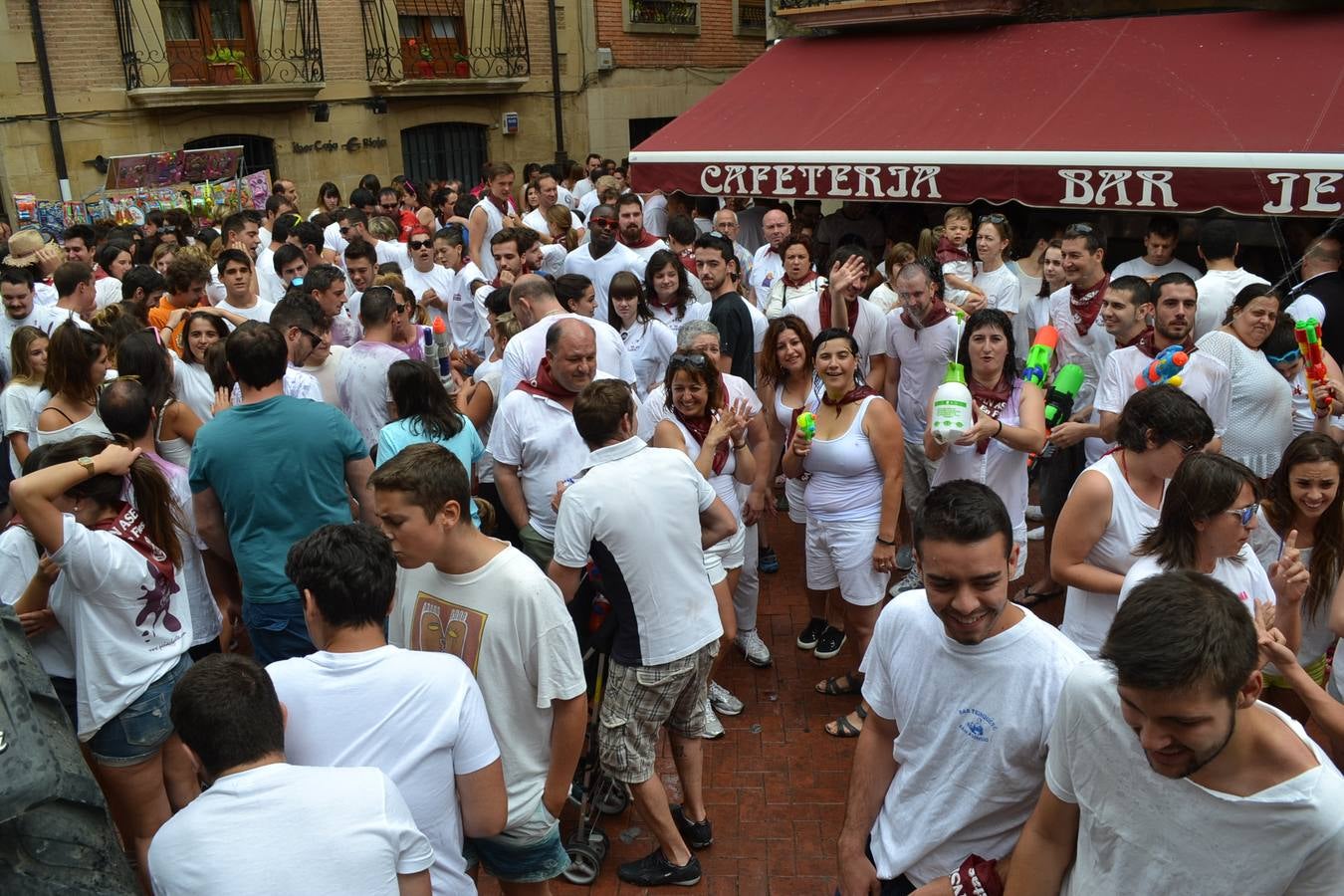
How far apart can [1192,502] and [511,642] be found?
1.96 meters

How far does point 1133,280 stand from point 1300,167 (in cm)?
320

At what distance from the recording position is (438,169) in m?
19.6

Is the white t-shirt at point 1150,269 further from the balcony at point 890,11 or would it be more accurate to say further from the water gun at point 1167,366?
the balcony at point 890,11

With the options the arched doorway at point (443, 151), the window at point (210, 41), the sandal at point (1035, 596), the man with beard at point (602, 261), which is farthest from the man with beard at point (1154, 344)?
the arched doorway at point (443, 151)

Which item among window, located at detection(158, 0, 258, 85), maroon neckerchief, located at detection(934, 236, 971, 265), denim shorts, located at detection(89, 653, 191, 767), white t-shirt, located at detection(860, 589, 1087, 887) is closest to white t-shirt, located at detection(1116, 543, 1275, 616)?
white t-shirt, located at detection(860, 589, 1087, 887)

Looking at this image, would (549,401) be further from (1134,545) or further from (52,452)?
(1134,545)

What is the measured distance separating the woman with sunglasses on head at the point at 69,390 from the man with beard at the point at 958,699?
359 cm

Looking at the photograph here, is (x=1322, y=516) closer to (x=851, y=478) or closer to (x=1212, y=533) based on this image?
(x=1212, y=533)

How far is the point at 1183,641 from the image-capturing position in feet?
6.07

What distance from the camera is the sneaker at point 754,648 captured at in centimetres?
549

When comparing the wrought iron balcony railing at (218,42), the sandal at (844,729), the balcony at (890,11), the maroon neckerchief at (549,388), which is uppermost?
the wrought iron balcony railing at (218,42)

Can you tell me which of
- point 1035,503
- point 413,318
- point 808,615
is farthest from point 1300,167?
point 413,318

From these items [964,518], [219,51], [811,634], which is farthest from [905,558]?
[219,51]

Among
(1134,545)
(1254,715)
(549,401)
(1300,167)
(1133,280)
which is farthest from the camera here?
(1300,167)
